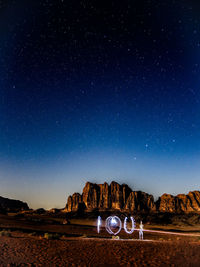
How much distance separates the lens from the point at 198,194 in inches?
4503

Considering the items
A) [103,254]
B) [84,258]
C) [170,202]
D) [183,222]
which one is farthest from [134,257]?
[170,202]

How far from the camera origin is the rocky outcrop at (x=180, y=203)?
106 meters

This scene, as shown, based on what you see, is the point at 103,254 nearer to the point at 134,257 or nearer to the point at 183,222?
the point at 134,257

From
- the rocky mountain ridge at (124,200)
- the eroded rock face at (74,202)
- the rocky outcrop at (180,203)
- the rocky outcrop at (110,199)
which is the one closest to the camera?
the rocky outcrop at (180,203)

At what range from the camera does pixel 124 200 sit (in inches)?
4513

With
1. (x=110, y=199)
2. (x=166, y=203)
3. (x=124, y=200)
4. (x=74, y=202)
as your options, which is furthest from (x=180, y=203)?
(x=74, y=202)

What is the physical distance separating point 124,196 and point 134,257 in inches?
4246

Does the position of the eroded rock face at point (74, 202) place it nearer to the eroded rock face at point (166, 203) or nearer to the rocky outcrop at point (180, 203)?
the rocky outcrop at point (180, 203)

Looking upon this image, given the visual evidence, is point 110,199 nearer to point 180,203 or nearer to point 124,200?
point 124,200

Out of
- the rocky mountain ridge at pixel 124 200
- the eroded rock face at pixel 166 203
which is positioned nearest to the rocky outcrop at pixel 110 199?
the rocky mountain ridge at pixel 124 200

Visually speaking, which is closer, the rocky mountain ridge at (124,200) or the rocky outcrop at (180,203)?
the rocky outcrop at (180,203)

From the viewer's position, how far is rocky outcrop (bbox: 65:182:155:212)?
111 meters

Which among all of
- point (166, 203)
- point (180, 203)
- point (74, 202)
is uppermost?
point (180, 203)

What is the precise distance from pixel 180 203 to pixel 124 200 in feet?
94.5
